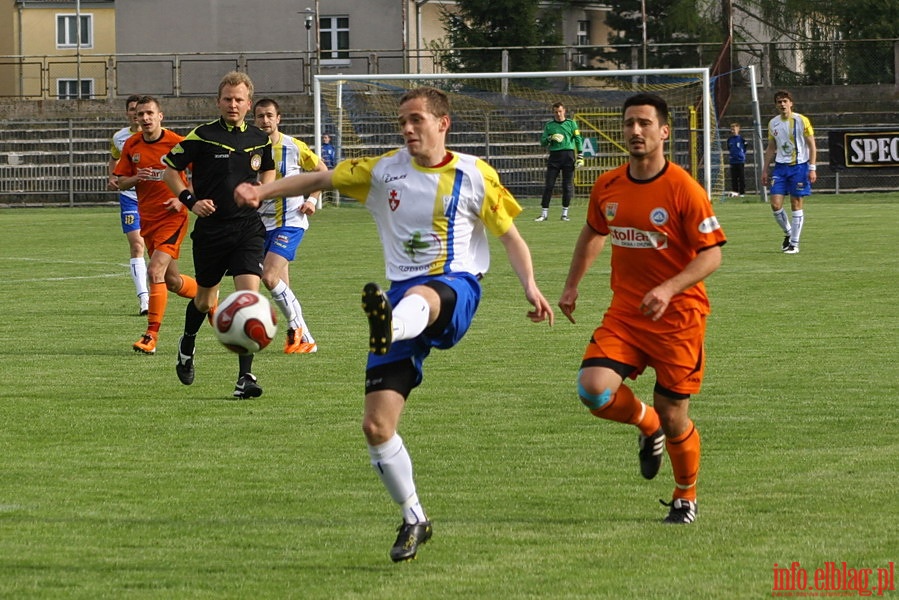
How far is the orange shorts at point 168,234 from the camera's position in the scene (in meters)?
12.3

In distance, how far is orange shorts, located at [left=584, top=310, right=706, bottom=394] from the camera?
20.8ft

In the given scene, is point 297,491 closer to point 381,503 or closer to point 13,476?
point 381,503

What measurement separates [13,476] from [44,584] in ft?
6.73

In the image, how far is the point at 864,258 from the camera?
1947 cm

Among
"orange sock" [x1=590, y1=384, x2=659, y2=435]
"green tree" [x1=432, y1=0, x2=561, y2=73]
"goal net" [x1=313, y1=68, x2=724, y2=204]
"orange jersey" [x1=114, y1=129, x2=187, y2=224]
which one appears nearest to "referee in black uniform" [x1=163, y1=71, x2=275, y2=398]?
"orange jersey" [x1=114, y1=129, x2=187, y2=224]

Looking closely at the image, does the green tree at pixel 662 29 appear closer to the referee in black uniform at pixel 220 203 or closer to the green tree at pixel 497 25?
the green tree at pixel 497 25

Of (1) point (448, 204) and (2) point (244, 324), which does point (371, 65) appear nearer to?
(1) point (448, 204)

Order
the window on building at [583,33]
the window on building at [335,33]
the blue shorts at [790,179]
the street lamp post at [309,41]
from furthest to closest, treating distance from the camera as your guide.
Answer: the window on building at [583,33]
the window on building at [335,33]
the street lamp post at [309,41]
the blue shorts at [790,179]

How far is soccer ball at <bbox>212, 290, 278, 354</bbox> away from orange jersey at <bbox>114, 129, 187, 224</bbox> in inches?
247

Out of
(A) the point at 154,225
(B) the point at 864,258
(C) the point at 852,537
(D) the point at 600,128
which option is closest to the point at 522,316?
(A) the point at 154,225

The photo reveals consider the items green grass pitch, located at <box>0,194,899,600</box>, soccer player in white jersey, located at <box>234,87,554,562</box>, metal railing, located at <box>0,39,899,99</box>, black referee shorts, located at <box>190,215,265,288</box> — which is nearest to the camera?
green grass pitch, located at <box>0,194,899,600</box>

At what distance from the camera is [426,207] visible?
251 inches

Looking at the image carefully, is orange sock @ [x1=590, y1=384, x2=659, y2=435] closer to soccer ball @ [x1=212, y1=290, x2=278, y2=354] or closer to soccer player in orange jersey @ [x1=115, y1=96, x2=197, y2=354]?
soccer ball @ [x1=212, y1=290, x2=278, y2=354]

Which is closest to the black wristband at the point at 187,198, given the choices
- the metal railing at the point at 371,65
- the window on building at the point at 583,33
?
the metal railing at the point at 371,65
